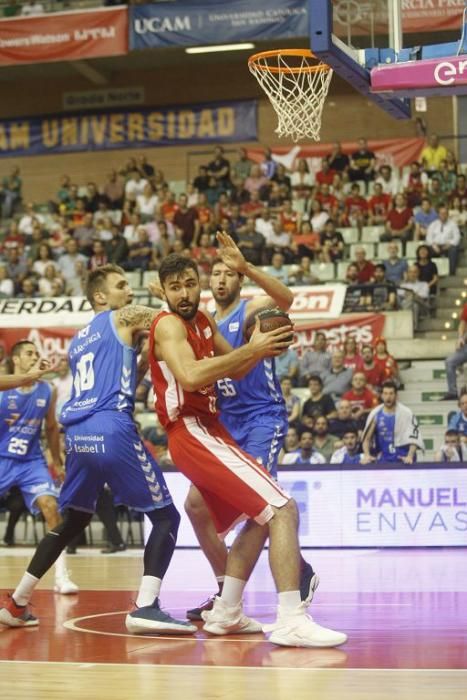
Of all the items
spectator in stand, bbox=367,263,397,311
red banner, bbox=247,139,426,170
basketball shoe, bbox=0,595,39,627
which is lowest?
basketball shoe, bbox=0,595,39,627

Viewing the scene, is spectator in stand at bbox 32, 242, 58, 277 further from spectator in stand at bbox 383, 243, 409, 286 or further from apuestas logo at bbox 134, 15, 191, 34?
spectator in stand at bbox 383, 243, 409, 286

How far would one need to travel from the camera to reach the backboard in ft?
27.8

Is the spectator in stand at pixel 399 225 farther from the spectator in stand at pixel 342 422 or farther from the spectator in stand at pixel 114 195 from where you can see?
the spectator in stand at pixel 114 195

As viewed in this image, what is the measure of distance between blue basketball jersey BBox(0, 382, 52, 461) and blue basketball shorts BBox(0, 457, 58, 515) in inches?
2.5

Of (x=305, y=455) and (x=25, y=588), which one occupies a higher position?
(x=305, y=455)

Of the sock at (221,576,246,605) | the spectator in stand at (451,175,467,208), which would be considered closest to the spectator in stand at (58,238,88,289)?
the spectator in stand at (451,175,467,208)

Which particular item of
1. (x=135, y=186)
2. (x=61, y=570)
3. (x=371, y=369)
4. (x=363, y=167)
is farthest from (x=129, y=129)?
(x=61, y=570)

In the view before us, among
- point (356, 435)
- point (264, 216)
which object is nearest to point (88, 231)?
point (264, 216)

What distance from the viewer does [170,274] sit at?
22.4 ft

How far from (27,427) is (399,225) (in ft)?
40.0

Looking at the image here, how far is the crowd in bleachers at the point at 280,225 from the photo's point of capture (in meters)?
20.2

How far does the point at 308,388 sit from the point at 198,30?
9790 millimetres

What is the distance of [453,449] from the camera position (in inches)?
575

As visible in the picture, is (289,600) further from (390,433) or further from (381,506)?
(390,433)
